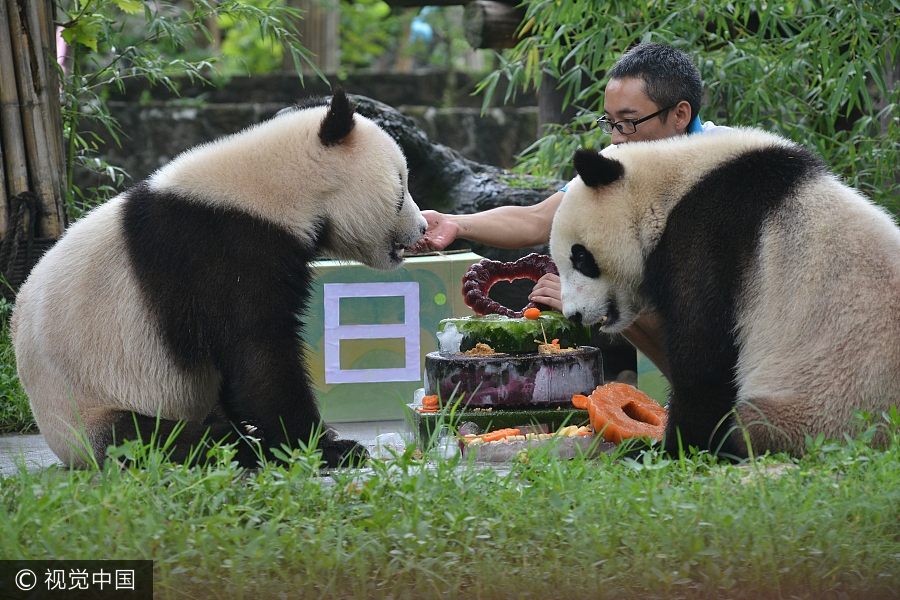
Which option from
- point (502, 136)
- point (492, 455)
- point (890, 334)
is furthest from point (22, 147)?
point (502, 136)

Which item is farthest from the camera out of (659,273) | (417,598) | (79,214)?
(79,214)

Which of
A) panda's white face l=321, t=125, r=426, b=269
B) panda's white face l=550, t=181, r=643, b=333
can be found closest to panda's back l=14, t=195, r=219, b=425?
panda's white face l=321, t=125, r=426, b=269

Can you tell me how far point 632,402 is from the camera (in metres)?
3.56

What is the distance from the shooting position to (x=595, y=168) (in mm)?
3098

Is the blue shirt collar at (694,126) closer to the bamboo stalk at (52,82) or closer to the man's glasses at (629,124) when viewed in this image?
the man's glasses at (629,124)

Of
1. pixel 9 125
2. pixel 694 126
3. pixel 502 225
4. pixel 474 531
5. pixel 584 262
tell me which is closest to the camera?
pixel 474 531

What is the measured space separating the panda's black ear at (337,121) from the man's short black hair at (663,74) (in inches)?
51.1

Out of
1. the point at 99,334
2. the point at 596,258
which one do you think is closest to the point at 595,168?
the point at 596,258

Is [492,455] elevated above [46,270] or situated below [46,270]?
below

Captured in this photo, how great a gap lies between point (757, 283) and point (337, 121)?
4.94ft

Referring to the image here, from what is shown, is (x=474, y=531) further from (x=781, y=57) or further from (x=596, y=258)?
(x=781, y=57)

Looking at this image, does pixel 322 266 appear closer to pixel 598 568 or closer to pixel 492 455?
pixel 492 455

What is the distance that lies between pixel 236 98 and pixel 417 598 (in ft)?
37.2
